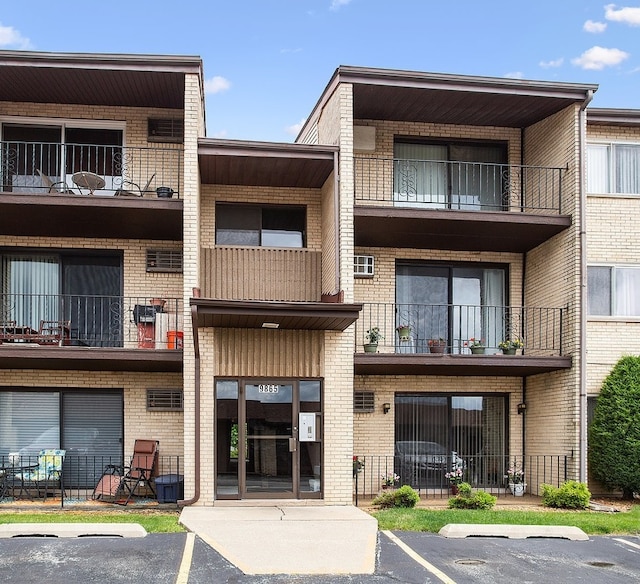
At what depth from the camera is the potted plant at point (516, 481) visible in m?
16.9

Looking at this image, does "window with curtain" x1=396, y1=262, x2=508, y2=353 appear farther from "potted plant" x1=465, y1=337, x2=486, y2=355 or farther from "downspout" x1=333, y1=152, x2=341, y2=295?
"downspout" x1=333, y1=152, x2=341, y2=295

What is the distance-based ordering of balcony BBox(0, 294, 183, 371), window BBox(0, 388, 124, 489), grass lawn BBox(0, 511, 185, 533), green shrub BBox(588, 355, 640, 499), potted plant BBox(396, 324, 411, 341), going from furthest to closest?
potted plant BBox(396, 324, 411, 341) → window BBox(0, 388, 124, 489) → green shrub BBox(588, 355, 640, 499) → balcony BBox(0, 294, 183, 371) → grass lawn BBox(0, 511, 185, 533)

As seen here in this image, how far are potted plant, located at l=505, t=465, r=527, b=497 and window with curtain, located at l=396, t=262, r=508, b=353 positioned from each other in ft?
8.27

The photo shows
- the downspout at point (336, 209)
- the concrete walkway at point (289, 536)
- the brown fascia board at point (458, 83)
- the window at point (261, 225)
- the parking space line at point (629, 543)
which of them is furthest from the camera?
the window at point (261, 225)

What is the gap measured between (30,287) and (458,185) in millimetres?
9085

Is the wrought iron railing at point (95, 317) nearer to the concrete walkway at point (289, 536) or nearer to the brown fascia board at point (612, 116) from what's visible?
the concrete walkway at point (289, 536)

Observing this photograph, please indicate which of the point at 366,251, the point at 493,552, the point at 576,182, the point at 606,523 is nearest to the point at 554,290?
the point at 576,182

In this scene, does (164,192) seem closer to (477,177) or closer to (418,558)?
(477,177)

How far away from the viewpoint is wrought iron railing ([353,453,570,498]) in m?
16.6

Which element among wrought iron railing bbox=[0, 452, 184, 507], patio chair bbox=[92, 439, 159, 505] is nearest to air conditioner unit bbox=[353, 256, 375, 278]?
wrought iron railing bbox=[0, 452, 184, 507]

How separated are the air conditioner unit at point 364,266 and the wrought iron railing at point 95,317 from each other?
146 inches

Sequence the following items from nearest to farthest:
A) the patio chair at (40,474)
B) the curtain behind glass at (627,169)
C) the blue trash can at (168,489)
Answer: the blue trash can at (168,489)
the patio chair at (40,474)
the curtain behind glass at (627,169)

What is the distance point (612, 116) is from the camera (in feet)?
57.4

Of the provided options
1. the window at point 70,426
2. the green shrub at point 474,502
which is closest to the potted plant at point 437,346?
the green shrub at point 474,502
